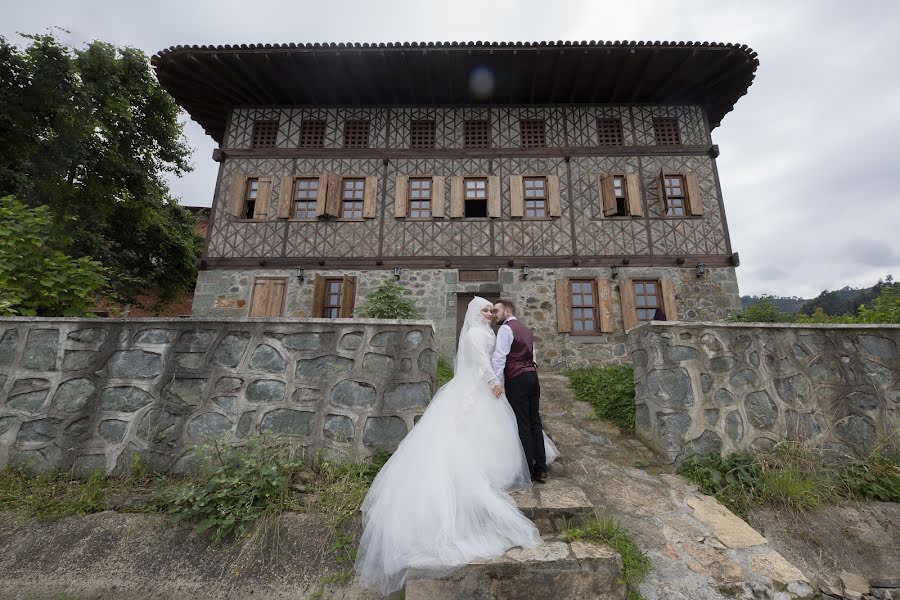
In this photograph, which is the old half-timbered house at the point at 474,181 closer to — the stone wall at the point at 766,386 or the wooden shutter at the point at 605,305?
the wooden shutter at the point at 605,305

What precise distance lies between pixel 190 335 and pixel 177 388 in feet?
1.64

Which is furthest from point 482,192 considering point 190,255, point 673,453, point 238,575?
point 190,255

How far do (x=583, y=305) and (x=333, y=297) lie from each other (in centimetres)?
660

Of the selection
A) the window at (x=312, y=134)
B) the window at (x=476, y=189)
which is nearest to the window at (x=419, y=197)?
the window at (x=476, y=189)

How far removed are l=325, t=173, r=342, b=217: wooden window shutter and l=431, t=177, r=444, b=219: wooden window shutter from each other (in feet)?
8.56

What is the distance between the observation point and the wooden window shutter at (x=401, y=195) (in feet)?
33.6

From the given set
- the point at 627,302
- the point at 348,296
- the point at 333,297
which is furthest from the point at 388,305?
the point at 627,302

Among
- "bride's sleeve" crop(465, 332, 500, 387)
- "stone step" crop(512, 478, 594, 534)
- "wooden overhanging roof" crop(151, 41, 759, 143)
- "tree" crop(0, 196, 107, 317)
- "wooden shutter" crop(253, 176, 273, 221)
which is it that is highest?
"wooden overhanging roof" crop(151, 41, 759, 143)

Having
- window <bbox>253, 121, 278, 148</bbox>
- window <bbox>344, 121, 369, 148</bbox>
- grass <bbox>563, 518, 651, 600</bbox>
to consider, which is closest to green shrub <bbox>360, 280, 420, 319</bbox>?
window <bbox>344, 121, 369, 148</bbox>

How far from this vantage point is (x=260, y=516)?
8.98 feet

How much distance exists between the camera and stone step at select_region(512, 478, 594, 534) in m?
2.58

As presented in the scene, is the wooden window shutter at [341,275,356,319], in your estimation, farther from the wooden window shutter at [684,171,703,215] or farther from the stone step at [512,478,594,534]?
the wooden window shutter at [684,171,703,215]

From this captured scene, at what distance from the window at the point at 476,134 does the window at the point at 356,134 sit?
2.88 m

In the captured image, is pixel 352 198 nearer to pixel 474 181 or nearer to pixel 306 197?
pixel 306 197
